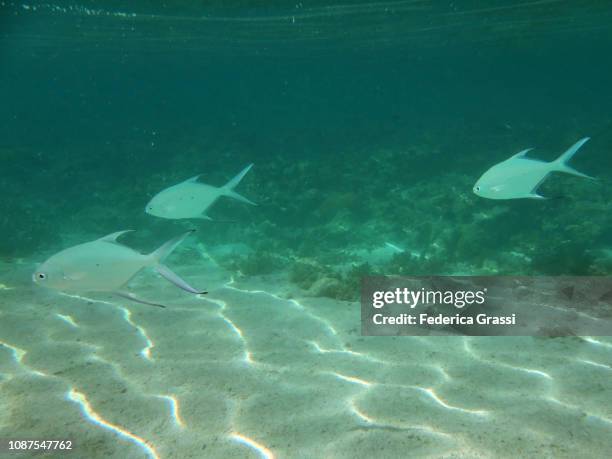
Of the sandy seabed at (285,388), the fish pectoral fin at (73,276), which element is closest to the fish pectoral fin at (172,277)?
the fish pectoral fin at (73,276)

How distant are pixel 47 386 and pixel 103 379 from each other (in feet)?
1.69

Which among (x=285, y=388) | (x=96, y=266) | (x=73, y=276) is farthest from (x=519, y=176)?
(x=73, y=276)

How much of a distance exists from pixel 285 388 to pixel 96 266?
7.18 feet

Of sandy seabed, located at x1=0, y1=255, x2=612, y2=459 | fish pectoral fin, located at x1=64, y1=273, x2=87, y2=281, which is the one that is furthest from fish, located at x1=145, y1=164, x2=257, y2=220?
fish pectoral fin, located at x1=64, y1=273, x2=87, y2=281

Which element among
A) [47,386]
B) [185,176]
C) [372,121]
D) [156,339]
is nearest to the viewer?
[47,386]

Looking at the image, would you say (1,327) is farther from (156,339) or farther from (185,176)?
(185,176)

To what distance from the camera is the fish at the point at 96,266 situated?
359 cm

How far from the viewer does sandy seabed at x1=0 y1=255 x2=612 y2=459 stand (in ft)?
10.2

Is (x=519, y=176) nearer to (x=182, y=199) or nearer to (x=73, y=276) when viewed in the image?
(x=182, y=199)

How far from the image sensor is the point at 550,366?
436 centimetres

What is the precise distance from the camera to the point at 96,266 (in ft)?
11.8

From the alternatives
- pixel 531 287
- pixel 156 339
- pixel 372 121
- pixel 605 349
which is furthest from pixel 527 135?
pixel 156 339

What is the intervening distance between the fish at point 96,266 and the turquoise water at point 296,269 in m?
1.15

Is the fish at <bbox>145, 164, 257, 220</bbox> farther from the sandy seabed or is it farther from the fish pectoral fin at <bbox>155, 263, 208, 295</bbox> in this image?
the fish pectoral fin at <bbox>155, 263, 208, 295</bbox>
